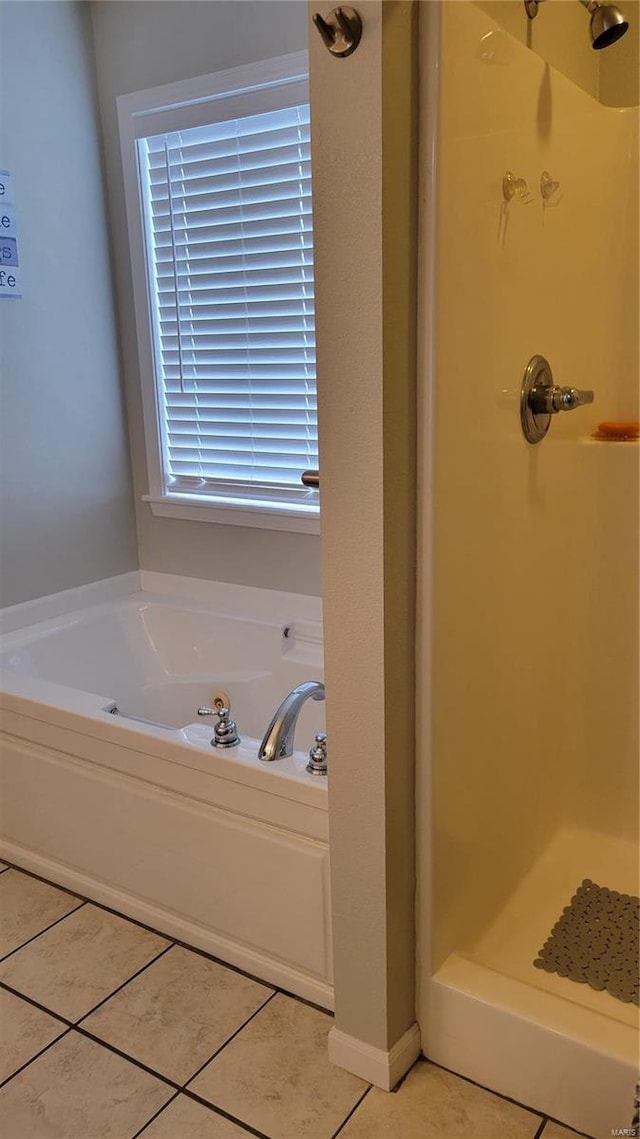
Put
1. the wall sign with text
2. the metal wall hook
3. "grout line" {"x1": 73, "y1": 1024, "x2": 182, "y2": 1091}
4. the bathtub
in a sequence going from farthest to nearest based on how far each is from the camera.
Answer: the wall sign with text < the bathtub < "grout line" {"x1": 73, "y1": 1024, "x2": 182, "y2": 1091} < the metal wall hook

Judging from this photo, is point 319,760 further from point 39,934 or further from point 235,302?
point 235,302

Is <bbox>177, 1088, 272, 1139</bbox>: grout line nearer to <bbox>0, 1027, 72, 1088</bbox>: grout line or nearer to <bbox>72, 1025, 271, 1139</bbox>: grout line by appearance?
<bbox>72, 1025, 271, 1139</bbox>: grout line

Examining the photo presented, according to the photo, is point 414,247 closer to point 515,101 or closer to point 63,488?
point 515,101

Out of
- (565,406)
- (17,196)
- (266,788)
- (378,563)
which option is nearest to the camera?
(378,563)

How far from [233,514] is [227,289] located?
0.74 meters

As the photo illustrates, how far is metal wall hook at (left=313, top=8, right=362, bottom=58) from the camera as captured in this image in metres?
1.16

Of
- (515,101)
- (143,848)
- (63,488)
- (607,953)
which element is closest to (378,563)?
(515,101)

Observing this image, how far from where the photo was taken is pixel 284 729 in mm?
1800

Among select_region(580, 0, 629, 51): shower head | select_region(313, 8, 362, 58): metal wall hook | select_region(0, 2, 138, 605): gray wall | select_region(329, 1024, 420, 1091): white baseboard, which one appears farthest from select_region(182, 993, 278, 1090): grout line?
select_region(580, 0, 629, 51): shower head

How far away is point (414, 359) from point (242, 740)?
0.95m

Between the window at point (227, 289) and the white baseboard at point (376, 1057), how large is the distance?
155 centimetres

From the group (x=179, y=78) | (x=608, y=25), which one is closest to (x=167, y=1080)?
(x=608, y=25)

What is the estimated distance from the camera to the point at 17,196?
2.66 metres

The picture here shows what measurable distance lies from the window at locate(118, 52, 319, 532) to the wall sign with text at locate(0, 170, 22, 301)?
0.41 metres
